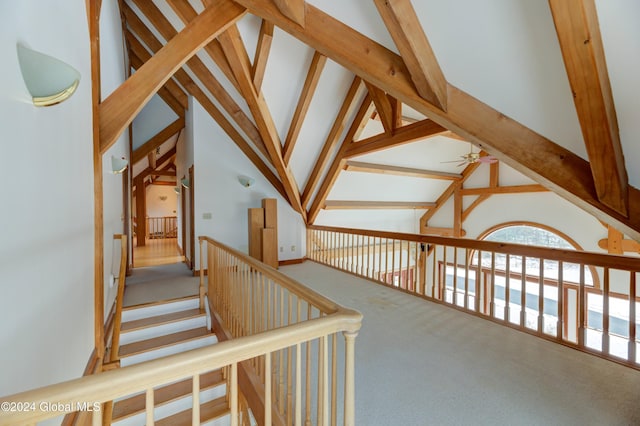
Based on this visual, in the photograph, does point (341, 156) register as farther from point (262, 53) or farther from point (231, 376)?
point (231, 376)

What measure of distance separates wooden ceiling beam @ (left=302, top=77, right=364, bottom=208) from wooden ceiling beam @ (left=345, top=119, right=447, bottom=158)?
0.39 metres

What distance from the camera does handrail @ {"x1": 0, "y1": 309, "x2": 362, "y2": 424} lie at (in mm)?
608

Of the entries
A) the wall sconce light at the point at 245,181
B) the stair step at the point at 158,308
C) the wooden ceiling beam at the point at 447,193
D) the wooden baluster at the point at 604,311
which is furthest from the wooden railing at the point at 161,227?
the wooden baluster at the point at 604,311

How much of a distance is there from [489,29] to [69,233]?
3.05m

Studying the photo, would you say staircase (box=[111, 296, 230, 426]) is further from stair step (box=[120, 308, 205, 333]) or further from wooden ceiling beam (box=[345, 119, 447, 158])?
wooden ceiling beam (box=[345, 119, 447, 158])

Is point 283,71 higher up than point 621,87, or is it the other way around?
point 283,71

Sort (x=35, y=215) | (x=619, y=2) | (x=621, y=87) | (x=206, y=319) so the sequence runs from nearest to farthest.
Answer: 1. (x=35, y=215)
2. (x=619, y=2)
3. (x=621, y=87)
4. (x=206, y=319)

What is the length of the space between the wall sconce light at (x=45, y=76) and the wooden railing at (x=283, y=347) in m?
1.31

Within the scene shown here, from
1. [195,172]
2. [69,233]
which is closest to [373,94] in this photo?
[195,172]

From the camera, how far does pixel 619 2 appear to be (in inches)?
51.9

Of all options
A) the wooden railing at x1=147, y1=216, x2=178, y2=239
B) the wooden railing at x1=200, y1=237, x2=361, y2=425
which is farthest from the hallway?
the wooden railing at x1=200, y1=237, x2=361, y2=425

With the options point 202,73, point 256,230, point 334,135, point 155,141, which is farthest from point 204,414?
point 155,141

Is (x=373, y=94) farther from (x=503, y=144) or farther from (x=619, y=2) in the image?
(x=619, y=2)

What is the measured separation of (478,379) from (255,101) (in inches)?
161
